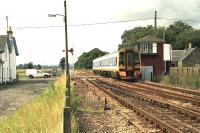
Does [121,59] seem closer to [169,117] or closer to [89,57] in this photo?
[169,117]

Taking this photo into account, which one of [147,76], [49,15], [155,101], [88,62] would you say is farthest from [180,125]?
[88,62]

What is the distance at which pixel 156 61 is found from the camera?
163ft

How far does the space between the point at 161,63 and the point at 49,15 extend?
17.9 metres

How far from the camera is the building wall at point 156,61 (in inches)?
1941

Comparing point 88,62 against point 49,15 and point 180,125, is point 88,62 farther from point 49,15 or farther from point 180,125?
point 180,125

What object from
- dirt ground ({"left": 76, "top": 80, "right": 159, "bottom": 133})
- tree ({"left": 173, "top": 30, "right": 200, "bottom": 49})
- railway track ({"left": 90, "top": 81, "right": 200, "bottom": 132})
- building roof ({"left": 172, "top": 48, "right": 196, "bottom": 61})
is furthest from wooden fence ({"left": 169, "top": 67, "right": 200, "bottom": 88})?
tree ({"left": 173, "top": 30, "right": 200, "bottom": 49})

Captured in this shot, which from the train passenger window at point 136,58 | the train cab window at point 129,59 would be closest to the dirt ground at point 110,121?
the train cab window at point 129,59

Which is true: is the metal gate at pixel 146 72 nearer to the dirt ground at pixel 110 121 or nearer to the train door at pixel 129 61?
the train door at pixel 129 61

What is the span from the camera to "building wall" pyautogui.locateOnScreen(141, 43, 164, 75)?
1941 inches

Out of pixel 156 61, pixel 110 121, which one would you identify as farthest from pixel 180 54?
pixel 110 121

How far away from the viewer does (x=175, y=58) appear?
284 ft

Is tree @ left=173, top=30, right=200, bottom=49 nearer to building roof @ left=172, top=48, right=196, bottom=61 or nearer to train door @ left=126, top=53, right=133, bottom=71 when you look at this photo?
building roof @ left=172, top=48, right=196, bottom=61

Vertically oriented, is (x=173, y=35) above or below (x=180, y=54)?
above

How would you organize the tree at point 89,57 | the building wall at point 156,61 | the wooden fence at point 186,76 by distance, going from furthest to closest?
the tree at point 89,57 < the building wall at point 156,61 < the wooden fence at point 186,76
